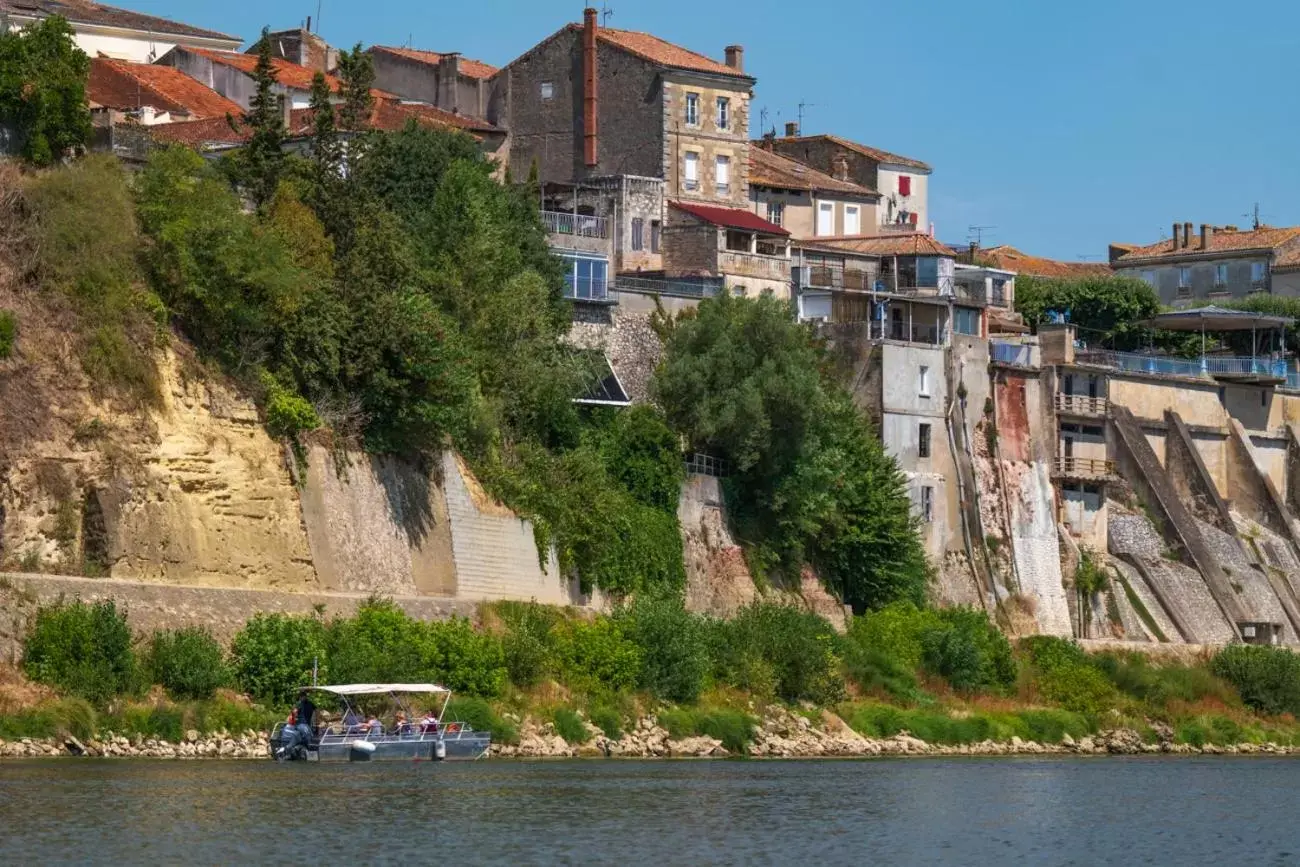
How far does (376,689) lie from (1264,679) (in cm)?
3842

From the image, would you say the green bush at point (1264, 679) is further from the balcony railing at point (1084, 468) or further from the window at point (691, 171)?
the window at point (691, 171)

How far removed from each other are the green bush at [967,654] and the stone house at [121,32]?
1277 inches

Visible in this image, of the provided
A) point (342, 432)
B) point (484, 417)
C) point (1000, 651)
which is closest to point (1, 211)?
point (342, 432)

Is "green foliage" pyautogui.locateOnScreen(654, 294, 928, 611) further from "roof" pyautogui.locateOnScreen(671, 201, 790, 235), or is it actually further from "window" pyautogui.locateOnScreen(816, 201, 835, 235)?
"window" pyautogui.locateOnScreen(816, 201, 835, 235)

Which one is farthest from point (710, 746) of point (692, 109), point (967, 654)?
point (692, 109)

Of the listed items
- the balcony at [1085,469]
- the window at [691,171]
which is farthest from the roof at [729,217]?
the balcony at [1085,469]

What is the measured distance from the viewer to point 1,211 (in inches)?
2141

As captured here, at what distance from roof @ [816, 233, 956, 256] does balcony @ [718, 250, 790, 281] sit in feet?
20.3

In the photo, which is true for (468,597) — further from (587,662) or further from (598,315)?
(598,315)

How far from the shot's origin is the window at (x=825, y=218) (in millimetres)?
98312

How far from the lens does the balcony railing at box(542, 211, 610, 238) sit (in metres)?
76.7

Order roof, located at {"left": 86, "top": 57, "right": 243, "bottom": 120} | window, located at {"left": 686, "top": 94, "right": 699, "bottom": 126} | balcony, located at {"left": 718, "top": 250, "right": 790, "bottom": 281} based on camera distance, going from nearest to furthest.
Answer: roof, located at {"left": 86, "top": 57, "right": 243, "bottom": 120} → balcony, located at {"left": 718, "top": 250, "right": 790, "bottom": 281} → window, located at {"left": 686, "top": 94, "right": 699, "bottom": 126}

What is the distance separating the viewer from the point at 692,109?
88.9 meters

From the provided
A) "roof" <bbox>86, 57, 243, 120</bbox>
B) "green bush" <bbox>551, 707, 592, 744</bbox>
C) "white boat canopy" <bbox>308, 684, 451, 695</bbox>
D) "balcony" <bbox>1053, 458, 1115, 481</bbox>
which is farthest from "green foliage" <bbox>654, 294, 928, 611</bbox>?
"white boat canopy" <bbox>308, 684, 451, 695</bbox>
